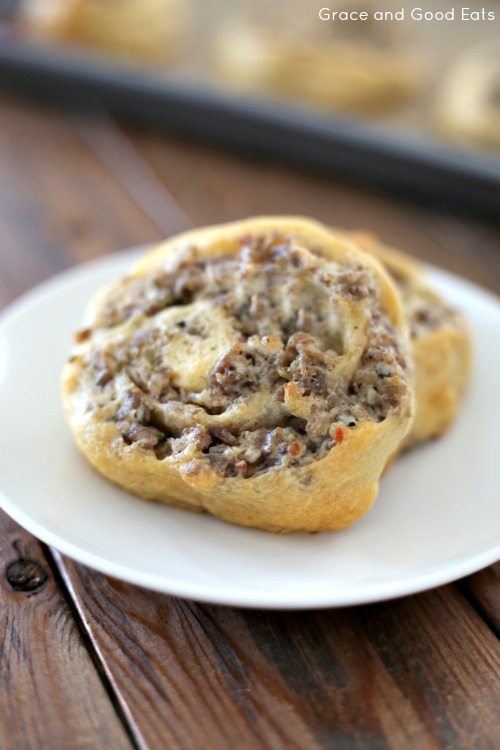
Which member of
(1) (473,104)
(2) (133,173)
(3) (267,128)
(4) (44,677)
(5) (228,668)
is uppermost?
(4) (44,677)

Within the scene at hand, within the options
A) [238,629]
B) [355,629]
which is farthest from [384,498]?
[238,629]

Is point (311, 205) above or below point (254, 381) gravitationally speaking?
below

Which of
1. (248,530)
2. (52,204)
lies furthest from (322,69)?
(248,530)

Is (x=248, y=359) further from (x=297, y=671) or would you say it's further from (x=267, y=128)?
(x=267, y=128)

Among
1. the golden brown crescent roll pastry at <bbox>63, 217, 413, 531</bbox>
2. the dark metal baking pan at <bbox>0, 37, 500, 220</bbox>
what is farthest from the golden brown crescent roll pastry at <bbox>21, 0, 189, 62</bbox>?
the golden brown crescent roll pastry at <bbox>63, 217, 413, 531</bbox>

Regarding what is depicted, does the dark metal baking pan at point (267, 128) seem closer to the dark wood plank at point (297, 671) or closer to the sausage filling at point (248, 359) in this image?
the sausage filling at point (248, 359)

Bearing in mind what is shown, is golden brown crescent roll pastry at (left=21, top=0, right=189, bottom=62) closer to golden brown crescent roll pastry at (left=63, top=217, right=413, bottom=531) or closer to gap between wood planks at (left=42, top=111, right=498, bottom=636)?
gap between wood planks at (left=42, top=111, right=498, bottom=636)

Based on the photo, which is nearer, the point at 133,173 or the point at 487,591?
the point at 487,591
